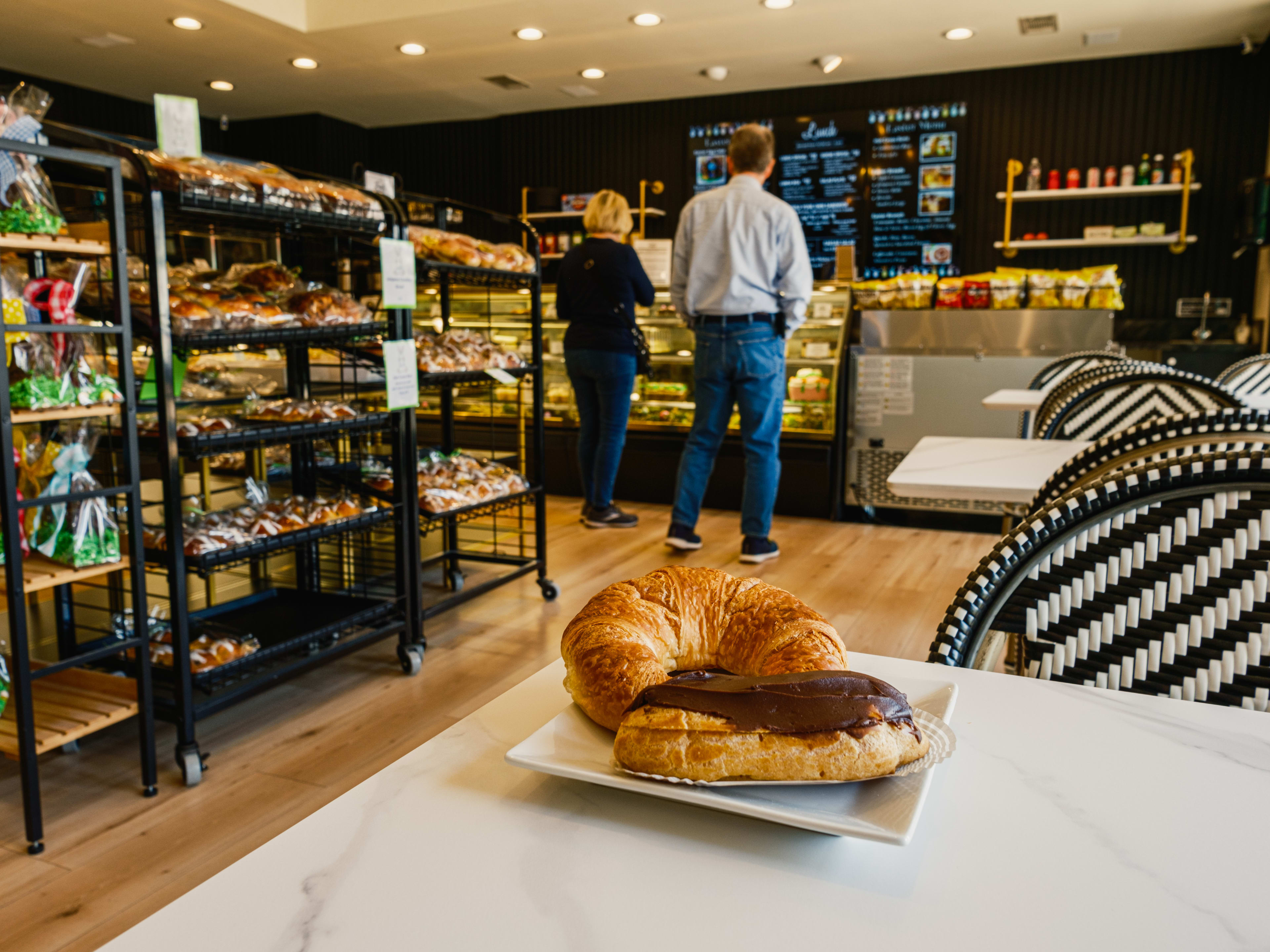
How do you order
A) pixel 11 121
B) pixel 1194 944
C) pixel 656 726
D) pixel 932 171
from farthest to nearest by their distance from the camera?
pixel 932 171
pixel 11 121
pixel 656 726
pixel 1194 944

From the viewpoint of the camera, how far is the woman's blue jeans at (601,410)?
15.7ft

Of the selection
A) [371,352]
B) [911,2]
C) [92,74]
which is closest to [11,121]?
[371,352]

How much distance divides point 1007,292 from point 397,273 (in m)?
3.41

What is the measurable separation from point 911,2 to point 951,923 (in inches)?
214

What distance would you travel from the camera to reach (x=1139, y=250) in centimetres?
601

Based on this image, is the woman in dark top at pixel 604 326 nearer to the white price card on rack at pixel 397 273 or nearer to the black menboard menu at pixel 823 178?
the white price card on rack at pixel 397 273

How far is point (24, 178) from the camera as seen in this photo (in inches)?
72.5

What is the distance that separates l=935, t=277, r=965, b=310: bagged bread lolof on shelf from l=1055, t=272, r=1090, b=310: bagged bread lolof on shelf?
0.47 metres

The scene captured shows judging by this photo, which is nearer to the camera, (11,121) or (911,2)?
(11,121)

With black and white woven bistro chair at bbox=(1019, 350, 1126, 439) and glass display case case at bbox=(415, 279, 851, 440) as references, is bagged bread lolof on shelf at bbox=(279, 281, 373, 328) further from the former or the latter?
black and white woven bistro chair at bbox=(1019, 350, 1126, 439)

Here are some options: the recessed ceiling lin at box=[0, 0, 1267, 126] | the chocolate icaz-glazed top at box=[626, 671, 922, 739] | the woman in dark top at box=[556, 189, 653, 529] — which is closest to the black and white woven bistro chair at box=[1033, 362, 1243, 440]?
the chocolate icaz-glazed top at box=[626, 671, 922, 739]

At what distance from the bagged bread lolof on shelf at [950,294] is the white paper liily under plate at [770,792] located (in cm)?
479

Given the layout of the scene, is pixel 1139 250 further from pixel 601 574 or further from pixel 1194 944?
pixel 1194 944

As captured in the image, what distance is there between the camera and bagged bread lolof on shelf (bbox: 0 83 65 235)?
181 cm
